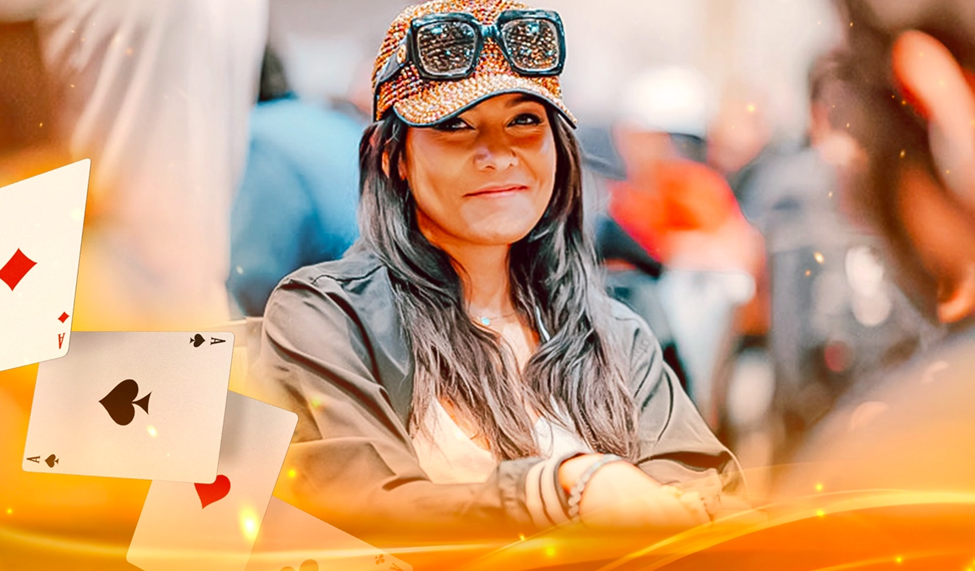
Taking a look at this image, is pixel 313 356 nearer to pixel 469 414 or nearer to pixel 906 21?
pixel 469 414

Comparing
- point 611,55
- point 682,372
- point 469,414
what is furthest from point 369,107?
point 682,372

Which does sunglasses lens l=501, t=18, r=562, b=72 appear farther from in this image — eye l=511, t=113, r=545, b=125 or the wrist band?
the wrist band

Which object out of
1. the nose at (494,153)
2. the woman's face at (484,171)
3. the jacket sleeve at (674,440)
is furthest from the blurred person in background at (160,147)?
the jacket sleeve at (674,440)

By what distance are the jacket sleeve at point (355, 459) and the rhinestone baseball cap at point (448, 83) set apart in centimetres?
48

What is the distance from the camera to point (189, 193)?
2137mm

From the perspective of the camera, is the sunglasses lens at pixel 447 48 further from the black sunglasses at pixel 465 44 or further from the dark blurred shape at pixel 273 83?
the dark blurred shape at pixel 273 83

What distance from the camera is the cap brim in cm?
200

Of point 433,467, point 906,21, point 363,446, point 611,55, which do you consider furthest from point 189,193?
point 906,21

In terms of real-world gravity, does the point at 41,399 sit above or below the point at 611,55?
below

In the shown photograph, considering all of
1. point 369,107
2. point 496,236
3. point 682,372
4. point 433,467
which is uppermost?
point 369,107

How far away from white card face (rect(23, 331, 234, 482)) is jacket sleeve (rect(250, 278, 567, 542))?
0.14m

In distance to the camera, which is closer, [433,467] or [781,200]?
[433,467]

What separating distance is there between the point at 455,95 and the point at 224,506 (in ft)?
3.73

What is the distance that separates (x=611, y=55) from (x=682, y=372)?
0.83 meters
